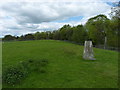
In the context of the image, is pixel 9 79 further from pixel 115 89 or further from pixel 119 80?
Answer: pixel 119 80

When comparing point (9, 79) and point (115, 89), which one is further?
point (9, 79)

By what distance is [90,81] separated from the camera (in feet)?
17.2

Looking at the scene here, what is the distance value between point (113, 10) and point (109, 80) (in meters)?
3.95

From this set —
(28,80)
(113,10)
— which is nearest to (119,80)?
(113,10)

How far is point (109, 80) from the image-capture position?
5.42 m

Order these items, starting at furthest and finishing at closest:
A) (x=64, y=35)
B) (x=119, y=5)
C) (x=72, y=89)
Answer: (x=64, y=35) < (x=119, y=5) < (x=72, y=89)

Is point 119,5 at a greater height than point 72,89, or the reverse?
point 119,5

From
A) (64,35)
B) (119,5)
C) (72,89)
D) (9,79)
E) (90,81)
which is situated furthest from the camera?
(64,35)

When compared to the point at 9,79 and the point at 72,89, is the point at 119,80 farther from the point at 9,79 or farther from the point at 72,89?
Answer: the point at 9,79

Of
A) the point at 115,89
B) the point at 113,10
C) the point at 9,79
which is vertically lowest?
the point at 115,89

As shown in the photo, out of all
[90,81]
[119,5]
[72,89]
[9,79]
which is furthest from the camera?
[119,5]

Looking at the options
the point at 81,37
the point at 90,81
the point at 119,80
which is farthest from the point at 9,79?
the point at 81,37

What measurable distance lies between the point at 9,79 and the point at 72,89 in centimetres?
306

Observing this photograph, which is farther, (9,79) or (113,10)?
(113,10)
